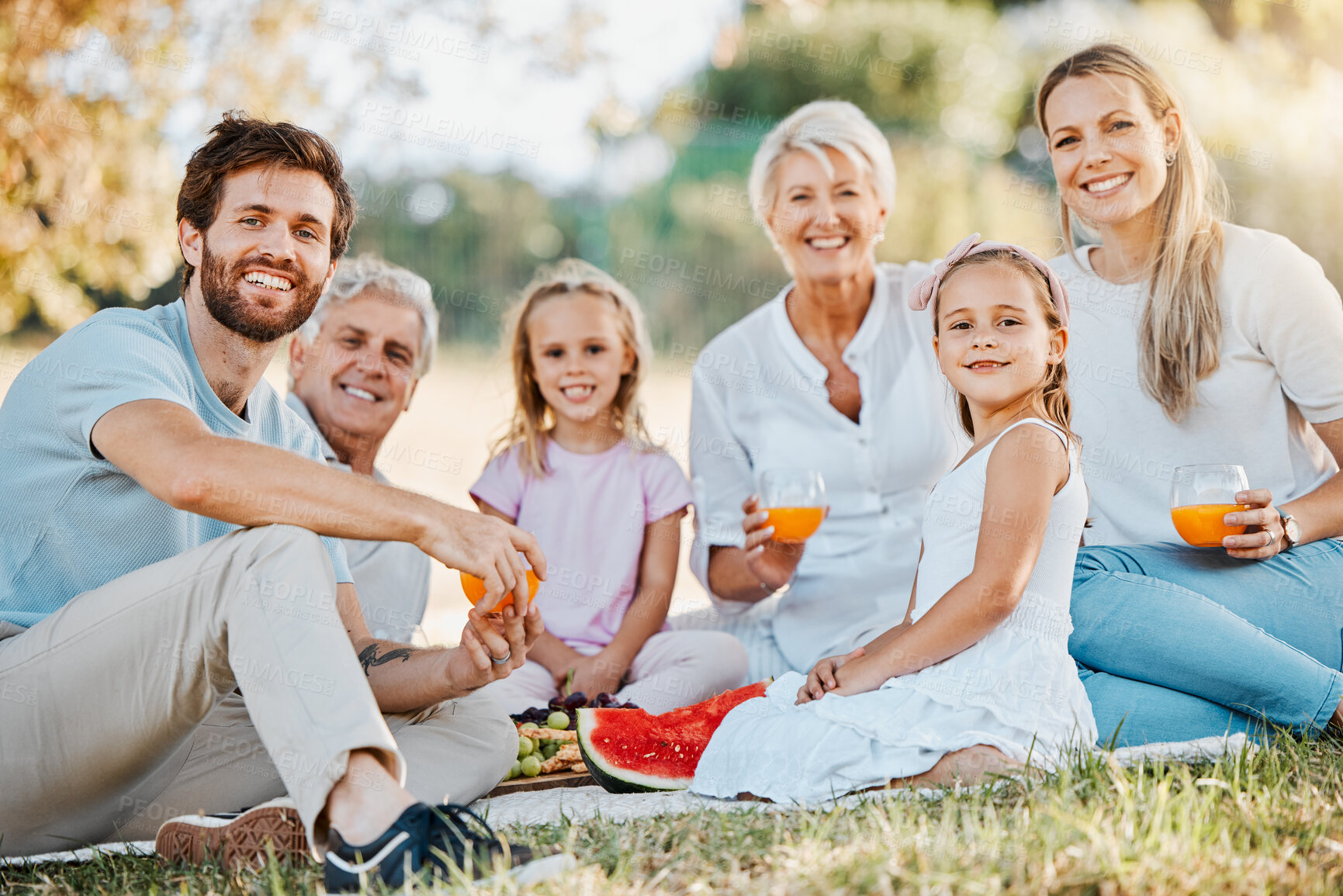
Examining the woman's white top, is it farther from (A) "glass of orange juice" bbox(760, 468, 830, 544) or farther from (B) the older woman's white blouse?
(A) "glass of orange juice" bbox(760, 468, 830, 544)

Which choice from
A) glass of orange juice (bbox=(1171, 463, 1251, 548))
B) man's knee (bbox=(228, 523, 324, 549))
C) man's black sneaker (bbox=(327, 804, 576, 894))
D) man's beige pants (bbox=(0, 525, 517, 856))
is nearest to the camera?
man's black sneaker (bbox=(327, 804, 576, 894))

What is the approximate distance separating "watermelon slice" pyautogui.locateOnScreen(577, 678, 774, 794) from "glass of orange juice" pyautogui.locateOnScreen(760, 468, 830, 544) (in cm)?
61

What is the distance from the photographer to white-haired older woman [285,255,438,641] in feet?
13.7

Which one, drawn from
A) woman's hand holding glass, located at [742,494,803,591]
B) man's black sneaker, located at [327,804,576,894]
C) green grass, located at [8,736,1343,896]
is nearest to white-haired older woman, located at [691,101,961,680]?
woman's hand holding glass, located at [742,494,803,591]

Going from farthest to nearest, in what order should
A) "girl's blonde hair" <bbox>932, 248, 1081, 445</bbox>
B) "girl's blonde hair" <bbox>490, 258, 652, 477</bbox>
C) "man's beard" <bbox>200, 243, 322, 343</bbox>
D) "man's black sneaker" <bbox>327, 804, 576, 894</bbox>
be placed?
"girl's blonde hair" <bbox>490, 258, 652, 477</bbox> < "girl's blonde hair" <bbox>932, 248, 1081, 445</bbox> < "man's beard" <bbox>200, 243, 322, 343</bbox> < "man's black sneaker" <bbox>327, 804, 576, 894</bbox>

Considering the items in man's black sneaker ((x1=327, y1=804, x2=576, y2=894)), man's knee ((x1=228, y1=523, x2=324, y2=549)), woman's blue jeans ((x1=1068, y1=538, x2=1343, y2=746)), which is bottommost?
man's black sneaker ((x1=327, y1=804, x2=576, y2=894))

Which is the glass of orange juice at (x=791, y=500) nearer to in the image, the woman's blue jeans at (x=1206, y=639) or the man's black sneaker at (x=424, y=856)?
the woman's blue jeans at (x=1206, y=639)

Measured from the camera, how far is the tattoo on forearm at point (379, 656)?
2.94 metres

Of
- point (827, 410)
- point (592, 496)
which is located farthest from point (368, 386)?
point (827, 410)

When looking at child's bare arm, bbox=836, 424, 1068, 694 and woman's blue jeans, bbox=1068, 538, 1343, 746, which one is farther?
woman's blue jeans, bbox=1068, 538, 1343, 746

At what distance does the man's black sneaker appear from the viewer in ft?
6.44

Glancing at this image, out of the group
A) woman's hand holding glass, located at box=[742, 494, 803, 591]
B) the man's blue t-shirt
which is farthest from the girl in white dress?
the man's blue t-shirt

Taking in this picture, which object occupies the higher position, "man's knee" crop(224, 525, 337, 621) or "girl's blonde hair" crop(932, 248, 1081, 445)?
"girl's blonde hair" crop(932, 248, 1081, 445)

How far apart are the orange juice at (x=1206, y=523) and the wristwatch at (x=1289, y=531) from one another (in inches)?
8.0
